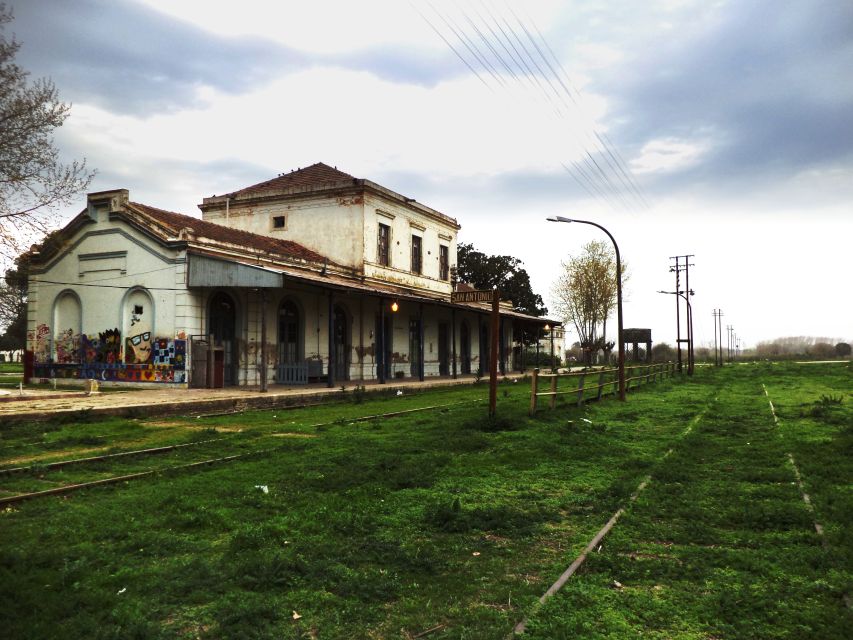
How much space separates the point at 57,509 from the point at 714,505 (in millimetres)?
6361

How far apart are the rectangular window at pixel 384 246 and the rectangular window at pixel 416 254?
252 centimetres

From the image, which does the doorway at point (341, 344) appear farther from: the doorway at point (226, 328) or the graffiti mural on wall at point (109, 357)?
the graffiti mural on wall at point (109, 357)

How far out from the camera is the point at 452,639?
124 inches

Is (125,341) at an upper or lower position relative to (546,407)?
upper

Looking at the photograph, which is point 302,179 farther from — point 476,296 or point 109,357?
point 476,296

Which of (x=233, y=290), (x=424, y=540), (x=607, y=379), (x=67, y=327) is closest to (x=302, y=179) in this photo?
(x=233, y=290)

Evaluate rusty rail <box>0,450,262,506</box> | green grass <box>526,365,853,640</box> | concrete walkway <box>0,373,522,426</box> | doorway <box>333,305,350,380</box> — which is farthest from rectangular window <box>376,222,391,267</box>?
green grass <box>526,365,853,640</box>

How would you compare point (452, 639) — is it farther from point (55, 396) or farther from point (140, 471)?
point (55, 396)

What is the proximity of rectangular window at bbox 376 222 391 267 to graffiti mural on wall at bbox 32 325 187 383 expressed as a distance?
11.4m

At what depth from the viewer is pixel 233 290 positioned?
1906 centimetres

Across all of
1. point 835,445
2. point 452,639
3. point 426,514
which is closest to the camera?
point 452,639

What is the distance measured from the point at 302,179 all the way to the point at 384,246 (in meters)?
5.11

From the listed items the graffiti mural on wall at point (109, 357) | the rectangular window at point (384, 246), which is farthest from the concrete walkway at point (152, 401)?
the rectangular window at point (384, 246)

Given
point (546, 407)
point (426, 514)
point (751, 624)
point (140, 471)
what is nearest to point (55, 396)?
point (140, 471)
